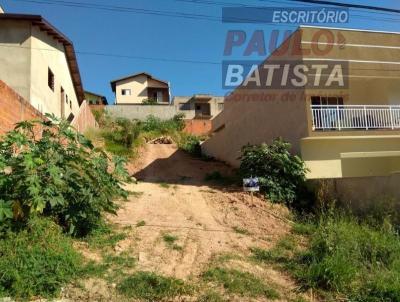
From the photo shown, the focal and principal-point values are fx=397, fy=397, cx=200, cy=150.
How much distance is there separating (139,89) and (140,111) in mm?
12837

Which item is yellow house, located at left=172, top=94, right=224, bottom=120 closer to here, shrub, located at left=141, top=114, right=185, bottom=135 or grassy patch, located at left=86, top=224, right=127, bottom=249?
shrub, located at left=141, top=114, right=185, bottom=135

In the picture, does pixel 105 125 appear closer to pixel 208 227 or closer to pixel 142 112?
pixel 142 112

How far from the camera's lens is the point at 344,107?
12648 mm

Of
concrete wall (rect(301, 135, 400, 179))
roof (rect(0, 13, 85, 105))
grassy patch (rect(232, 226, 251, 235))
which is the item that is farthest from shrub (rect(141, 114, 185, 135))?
grassy patch (rect(232, 226, 251, 235))

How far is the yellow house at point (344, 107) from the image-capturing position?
486 inches

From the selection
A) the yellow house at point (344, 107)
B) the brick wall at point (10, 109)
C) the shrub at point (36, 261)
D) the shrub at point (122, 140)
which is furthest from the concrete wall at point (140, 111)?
the shrub at point (36, 261)

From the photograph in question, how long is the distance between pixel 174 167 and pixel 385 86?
9497mm

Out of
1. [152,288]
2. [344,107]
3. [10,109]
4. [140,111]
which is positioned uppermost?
[140,111]

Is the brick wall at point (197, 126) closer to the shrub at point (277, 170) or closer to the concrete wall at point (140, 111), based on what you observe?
the concrete wall at point (140, 111)

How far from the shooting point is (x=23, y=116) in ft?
32.4

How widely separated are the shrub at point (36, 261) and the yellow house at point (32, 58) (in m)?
10.8

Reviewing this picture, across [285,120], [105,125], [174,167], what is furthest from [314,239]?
[105,125]

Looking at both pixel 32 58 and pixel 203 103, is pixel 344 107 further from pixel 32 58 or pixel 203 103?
pixel 203 103

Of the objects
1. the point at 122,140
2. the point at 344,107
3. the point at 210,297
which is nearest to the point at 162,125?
the point at 122,140
